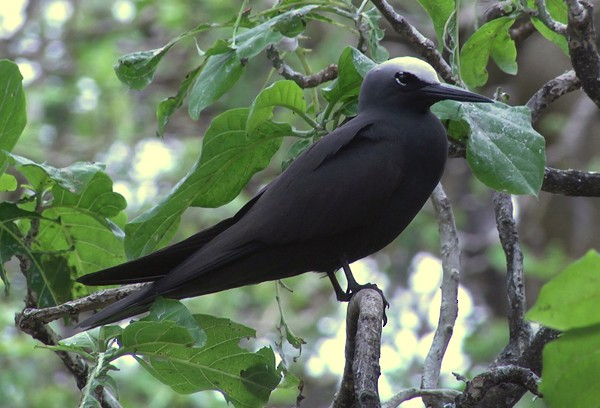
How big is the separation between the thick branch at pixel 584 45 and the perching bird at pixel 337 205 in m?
0.71

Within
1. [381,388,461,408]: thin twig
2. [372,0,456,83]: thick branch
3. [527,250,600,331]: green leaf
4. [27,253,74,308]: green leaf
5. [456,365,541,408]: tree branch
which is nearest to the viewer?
[527,250,600,331]: green leaf

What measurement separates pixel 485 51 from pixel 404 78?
39cm

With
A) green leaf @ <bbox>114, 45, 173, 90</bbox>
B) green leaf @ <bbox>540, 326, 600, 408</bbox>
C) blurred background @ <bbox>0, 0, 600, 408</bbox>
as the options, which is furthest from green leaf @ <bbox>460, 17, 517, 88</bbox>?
blurred background @ <bbox>0, 0, 600, 408</bbox>

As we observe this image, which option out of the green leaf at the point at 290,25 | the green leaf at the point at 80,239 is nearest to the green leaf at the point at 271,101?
the green leaf at the point at 290,25

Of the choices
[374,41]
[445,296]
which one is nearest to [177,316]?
[445,296]

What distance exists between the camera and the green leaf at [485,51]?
113 inches

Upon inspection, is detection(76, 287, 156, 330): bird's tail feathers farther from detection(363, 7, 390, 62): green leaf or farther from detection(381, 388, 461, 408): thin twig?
detection(363, 7, 390, 62): green leaf

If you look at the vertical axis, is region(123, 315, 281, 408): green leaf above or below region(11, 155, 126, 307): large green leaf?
below

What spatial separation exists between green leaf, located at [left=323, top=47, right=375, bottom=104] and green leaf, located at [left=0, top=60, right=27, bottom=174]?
3.11 feet

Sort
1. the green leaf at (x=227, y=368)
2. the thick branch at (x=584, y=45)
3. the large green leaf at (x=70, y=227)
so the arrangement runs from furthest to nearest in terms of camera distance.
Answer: the large green leaf at (x=70, y=227)
the green leaf at (x=227, y=368)
the thick branch at (x=584, y=45)

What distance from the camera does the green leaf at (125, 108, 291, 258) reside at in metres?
2.82

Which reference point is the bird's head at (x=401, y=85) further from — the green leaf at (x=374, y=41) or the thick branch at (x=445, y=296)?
the thick branch at (x=445, y=296)

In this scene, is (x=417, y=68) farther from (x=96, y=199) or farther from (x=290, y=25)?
(x=96, y=199)

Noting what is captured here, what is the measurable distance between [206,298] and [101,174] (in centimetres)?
525
